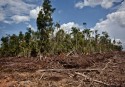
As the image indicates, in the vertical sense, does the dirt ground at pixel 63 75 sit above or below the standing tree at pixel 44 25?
below

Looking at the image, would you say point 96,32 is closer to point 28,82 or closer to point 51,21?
point 51,21

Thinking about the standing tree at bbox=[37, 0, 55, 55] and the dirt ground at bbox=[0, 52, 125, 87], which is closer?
the dirt ground at bbox=[0, 52, 125, 87]

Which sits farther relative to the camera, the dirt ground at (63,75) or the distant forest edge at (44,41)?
the distant forest edge at (44,41)

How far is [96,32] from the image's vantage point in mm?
98812

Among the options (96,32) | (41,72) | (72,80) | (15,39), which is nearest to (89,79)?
(72,80)

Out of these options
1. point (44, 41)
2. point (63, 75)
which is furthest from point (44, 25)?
point (63, 75)

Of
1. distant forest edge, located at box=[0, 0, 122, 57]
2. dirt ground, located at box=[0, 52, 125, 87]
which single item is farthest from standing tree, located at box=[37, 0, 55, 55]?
dirt ground, located at box=[0, 52, 125, 87]

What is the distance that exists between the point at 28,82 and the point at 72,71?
1360 mm

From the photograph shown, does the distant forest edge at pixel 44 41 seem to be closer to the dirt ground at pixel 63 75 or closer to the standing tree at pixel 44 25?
the standing tree at pixel 44 25

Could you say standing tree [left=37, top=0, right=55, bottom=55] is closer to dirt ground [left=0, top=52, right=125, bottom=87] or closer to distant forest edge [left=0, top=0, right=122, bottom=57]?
distant forest edge [left=0, top=0, right=122, bottom=57]

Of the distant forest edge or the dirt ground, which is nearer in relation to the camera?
the dirt ground

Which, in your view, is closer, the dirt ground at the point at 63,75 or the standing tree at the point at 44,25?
the dirt ground at the point at 63,75

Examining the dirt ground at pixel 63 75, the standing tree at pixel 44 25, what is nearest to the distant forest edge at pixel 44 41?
the standing tree at pixel 44 25

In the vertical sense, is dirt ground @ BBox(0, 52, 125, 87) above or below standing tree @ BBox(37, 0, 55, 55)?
below
